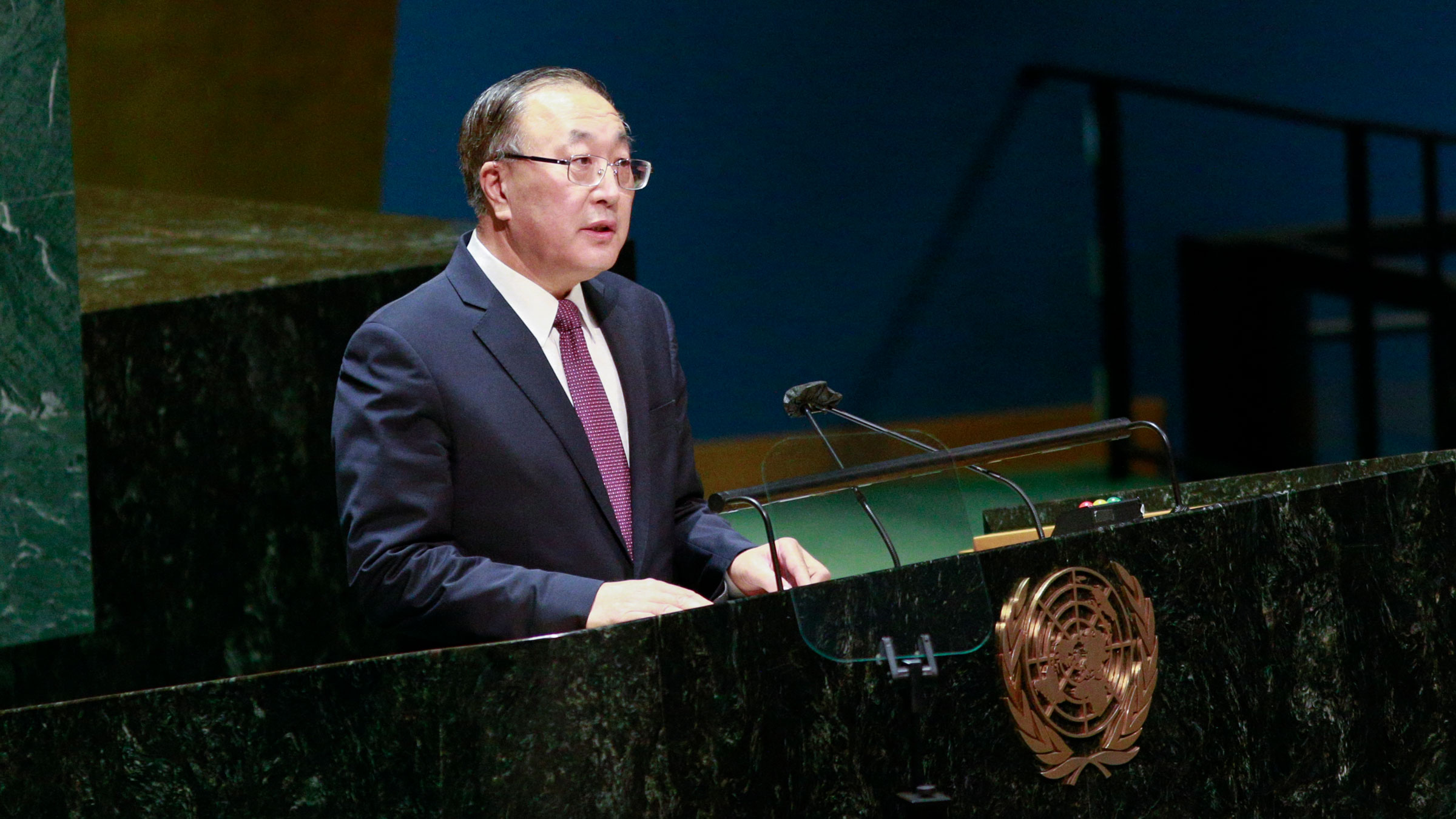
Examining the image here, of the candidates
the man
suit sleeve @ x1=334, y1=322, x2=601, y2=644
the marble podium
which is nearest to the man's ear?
the man

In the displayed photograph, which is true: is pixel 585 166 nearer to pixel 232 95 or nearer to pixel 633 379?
pixel 633 379

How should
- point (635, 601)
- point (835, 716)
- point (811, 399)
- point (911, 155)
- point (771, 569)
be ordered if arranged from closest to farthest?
1. point (835, 716)
2. point (635, 601)
3. point (811, 399)
4. point (771, 569)
5. point (911, 155)

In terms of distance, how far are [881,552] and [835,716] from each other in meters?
0.26

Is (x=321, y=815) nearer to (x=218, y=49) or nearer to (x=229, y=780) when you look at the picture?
(x=229, y=780)

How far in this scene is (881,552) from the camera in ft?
6.00

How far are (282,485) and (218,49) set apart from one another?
2.05 metres

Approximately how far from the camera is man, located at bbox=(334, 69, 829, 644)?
6.29ft

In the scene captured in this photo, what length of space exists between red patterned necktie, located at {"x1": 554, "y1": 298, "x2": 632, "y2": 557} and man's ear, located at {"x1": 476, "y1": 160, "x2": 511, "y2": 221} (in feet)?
0.46

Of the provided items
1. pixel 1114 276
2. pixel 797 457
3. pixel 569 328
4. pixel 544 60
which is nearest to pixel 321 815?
pixel 797 457

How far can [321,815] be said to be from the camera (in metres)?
1.51

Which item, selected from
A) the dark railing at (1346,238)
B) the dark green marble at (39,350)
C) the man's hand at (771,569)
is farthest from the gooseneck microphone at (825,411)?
the dark railing at (1346,238)

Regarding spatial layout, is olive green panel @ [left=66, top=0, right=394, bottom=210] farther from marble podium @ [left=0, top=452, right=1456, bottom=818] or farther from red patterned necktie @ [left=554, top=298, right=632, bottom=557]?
marble podium @ [left=0, top=452, right=1456, bottom=818]

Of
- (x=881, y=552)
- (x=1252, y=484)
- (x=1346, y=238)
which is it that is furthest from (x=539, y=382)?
(x=1346, y=238)

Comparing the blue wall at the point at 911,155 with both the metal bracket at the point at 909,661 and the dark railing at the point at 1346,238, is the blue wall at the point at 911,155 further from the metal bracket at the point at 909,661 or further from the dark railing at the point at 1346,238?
the metal bracket at the point at 909,661
